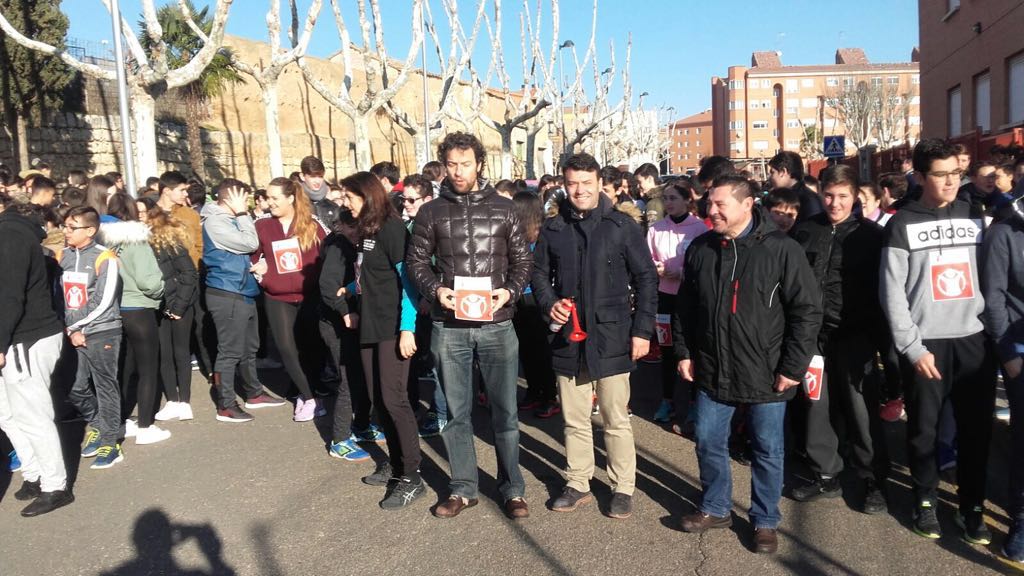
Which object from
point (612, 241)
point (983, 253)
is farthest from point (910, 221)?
point (612, 241)

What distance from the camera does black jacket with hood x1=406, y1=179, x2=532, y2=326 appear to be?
14.6 feet

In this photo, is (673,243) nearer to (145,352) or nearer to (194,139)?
(145,352)

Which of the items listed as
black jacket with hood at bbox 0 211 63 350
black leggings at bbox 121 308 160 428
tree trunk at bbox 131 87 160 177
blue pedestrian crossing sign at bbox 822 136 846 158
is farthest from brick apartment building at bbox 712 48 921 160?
black jacket with hood at bbox 0 211 63 350

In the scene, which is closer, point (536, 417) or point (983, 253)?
point (983, 253)

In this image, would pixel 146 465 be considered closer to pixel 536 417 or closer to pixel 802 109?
pixel 536 417

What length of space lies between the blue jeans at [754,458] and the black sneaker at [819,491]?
1.85 feet

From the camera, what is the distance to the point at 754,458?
13.8 feet

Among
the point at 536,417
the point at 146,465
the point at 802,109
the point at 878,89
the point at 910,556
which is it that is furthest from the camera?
the point at 802,109

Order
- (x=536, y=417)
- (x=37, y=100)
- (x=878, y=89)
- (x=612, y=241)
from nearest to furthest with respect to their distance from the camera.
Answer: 1. (x=612, y=241)
2. (x=536, y=417)
3. (x=37, y=100)
4. (x=878, y=89)

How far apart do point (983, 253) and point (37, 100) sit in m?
25.2

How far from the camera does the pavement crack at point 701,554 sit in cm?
390

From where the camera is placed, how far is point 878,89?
224 feet

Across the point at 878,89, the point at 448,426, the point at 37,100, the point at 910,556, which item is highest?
the point at 878,89

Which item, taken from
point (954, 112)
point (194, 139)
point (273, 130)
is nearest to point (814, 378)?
point (273, 130)
